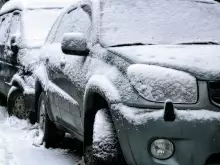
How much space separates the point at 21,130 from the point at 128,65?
3900mm

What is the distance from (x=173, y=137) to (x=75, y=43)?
1.53 metres

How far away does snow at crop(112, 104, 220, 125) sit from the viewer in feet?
11.7

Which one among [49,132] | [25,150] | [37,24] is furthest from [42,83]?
[37,24]

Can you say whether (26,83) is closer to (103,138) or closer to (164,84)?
(103,138)

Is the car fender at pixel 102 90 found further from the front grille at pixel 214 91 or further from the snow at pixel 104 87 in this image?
the front grille at pixel 214 91

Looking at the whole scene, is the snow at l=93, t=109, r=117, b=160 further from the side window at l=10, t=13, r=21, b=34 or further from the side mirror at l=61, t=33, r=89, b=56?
the side window at l=10, t=13, r=21, b=34

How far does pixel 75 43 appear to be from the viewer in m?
4.68

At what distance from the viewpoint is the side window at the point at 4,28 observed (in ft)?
30.4

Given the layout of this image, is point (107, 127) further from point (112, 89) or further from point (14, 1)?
point (14, 1)

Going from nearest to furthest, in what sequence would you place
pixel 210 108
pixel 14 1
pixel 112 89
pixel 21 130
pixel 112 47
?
pixel 210 108 → pixel 112 89 → pixel 112 47 → pixel 21 130 → pixel 14 1

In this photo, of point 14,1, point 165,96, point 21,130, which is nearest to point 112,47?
point 165,96

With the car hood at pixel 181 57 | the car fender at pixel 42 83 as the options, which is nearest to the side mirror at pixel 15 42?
the car fender at pixel 42 83

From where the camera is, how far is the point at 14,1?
31.0 ft

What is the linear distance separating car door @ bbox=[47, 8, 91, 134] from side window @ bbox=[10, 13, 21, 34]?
7.69 ft
